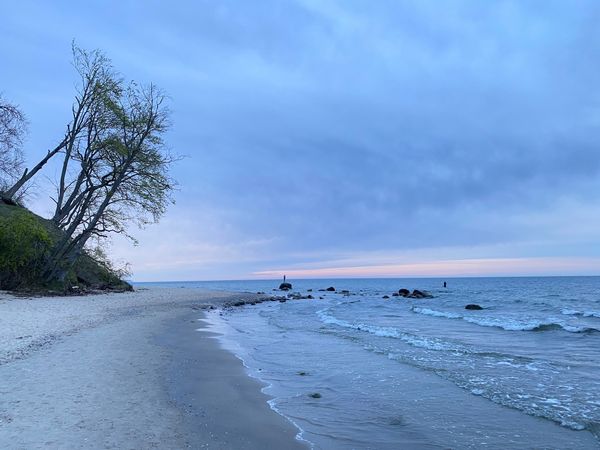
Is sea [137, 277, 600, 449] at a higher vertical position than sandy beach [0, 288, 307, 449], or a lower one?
lower

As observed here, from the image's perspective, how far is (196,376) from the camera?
9.69m

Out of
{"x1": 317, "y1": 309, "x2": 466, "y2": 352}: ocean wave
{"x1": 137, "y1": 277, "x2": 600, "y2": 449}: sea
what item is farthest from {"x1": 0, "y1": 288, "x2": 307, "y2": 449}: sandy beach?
{"x1": 317, "y1": 309, "x2": 466, "y2": 352}: ocean wave

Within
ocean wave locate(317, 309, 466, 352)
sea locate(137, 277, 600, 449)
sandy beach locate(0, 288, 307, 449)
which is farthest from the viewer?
ocean wave locate(317, 309, 466, 352)

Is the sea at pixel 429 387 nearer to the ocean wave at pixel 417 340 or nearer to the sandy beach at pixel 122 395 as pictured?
the ocean wave at pixel 417 340

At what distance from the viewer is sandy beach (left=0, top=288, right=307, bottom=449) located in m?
5.45

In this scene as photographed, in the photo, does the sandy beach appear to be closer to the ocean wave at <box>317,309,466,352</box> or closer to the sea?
the sea

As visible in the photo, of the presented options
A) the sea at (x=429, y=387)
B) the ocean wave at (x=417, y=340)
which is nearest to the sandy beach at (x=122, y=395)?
the sea at (x=429, y=387)

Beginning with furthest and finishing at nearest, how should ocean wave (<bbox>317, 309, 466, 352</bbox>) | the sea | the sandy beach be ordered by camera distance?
ocean wave (<bbox>317, 309, 466, 352</bbox>) < the sea < the sandy beach

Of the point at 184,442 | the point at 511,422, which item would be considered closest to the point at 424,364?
the point at 511,422

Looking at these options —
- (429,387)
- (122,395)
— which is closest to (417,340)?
(429,387)

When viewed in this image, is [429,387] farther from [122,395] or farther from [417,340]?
[417,340]

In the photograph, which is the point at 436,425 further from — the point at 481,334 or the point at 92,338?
the point at 481,334

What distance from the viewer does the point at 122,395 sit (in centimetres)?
718

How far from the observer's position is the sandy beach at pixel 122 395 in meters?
5.45
